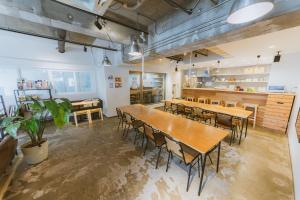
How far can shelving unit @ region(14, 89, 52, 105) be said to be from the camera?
4.18 m

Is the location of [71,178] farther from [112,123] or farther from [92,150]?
[112,123]

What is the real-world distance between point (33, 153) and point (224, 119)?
4.48 meters

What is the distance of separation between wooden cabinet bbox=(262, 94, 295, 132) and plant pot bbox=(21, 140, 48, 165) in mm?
6639

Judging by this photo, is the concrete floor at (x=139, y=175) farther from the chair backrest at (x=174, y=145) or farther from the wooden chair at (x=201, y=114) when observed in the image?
the wooden chair at (x=201, y=114)

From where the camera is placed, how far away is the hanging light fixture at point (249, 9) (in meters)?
0.98

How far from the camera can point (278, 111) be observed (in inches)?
156

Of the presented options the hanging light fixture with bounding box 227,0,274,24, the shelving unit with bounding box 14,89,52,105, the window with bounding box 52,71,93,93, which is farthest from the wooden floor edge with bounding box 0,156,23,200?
the hanging light fixture with bounding box 227,0,274,24

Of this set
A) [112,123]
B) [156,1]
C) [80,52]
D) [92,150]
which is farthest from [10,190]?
[80,52]

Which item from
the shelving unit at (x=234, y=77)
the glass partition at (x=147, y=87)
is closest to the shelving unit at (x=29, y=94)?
the glass partition at (x=147, y=87)

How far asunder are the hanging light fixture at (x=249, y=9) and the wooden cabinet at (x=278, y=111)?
4.25 metres

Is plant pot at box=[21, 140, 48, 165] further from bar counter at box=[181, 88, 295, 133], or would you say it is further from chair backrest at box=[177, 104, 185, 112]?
bar counter at box=[181, 88, 295, 133]

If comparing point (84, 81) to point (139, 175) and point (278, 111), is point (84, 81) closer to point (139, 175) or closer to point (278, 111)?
point (139, 175)

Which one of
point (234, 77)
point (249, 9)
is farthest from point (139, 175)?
point (234, 77)

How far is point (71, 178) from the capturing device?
213cm
